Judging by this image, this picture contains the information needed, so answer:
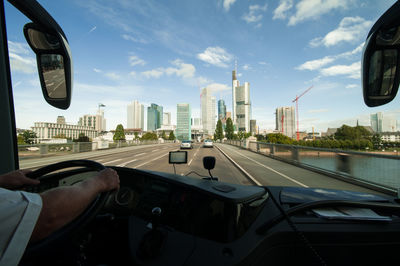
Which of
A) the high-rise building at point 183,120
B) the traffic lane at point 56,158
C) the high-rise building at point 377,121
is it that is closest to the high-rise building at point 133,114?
the high-rise building at point 183,120

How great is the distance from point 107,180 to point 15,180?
3.32 ft

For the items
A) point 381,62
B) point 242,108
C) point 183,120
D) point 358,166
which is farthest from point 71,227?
point 242,108

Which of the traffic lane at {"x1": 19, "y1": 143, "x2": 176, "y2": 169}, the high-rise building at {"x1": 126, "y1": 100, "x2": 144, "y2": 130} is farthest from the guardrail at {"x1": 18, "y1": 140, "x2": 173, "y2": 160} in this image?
the high-rise building at {"x1": 126, "y1": 100, "x2": 144, "y2": 130}

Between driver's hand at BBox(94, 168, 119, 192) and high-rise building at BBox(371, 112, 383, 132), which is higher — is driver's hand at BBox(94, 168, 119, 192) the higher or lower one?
the lower one

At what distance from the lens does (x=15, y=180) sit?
1.60 meters

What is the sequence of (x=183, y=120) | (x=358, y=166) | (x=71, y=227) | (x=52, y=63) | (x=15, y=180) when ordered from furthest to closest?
(x=183, y=120) < (x=358, y=166) < (x=52, y=63) < (x=15, y=180) < (x=71, y=227)

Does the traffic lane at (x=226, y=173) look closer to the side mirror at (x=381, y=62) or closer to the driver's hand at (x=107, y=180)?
the side mirror at (x=381, y=62)

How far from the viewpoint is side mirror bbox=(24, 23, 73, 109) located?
2086 mm

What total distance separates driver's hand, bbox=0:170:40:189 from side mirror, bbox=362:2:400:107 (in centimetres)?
305

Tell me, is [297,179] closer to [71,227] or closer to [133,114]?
[71,227]

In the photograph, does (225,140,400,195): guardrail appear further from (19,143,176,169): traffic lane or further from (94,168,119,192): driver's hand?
(19,143,176,169): traffic lane

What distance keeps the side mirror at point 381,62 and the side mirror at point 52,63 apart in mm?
2947

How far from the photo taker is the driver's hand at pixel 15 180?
60.4 inches

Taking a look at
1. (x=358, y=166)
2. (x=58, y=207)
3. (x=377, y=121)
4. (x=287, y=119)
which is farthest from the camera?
(x=287, y=119)
